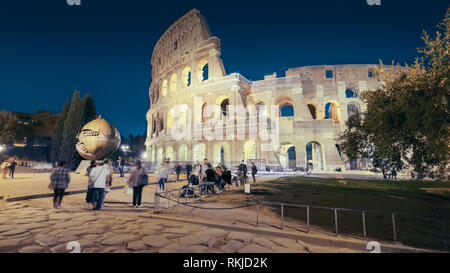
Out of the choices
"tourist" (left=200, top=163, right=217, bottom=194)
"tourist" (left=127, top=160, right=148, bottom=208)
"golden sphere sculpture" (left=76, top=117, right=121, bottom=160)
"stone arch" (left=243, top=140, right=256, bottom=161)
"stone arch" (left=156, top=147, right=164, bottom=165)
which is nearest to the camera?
"tourist" (left=127, top=160, right=148, bottom=208)

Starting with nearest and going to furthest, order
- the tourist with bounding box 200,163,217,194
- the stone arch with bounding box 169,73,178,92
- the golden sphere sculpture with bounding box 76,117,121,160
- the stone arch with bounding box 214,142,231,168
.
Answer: the tourist with bounding box 200,163,217,194
the golden sphere sculpture with bounding box 76,117,121,160
the stone arch with bounding box 214,142,231,168
the stone arch with bounding box 169,73,178,92

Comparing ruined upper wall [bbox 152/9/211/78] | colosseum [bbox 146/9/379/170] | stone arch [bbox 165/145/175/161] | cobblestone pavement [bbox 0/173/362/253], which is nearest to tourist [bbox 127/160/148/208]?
cobblestone pavement [bbox 0/173/362/253]

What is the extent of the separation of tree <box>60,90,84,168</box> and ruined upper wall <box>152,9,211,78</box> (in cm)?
1473

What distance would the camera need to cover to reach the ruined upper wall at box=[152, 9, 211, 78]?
29.7m

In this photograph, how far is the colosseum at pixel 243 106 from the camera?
24.2m

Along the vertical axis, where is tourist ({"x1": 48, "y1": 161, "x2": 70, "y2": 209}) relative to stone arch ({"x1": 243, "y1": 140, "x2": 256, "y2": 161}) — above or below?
below

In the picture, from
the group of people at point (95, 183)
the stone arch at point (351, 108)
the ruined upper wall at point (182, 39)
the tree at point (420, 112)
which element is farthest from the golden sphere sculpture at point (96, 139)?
the stone arch at point (351, 108)

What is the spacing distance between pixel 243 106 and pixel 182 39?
1686 centimetres

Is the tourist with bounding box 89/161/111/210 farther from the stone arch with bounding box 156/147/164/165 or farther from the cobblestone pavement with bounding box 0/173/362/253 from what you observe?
the stone arch with bounding box 156/147/164/165

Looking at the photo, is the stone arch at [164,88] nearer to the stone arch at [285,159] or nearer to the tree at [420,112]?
the stone arch at [285,159]
